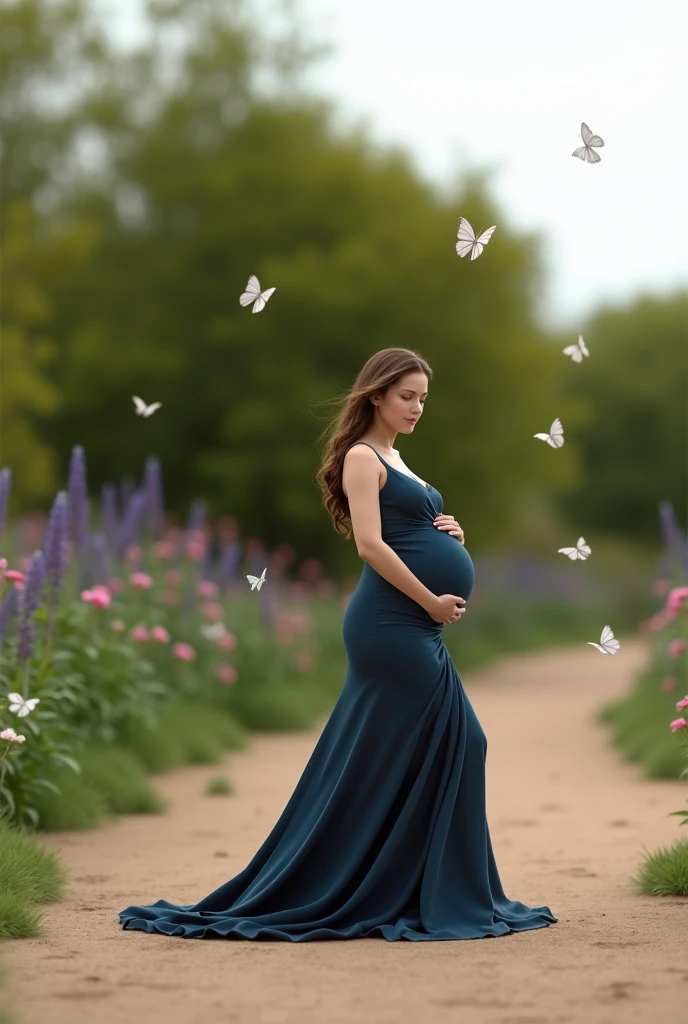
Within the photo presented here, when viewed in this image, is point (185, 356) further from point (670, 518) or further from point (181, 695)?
point (670, 518)

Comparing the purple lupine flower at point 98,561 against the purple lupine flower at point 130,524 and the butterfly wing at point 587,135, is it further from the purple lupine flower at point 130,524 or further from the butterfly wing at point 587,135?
the butterfly wing at point 587,135

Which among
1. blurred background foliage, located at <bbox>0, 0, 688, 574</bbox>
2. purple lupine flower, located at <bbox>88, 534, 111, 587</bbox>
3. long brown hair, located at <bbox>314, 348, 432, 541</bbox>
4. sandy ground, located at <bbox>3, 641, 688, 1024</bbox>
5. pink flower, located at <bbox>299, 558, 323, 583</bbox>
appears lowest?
sandy ground, located at <bbox>3, 641, 688, 1024</bbox>

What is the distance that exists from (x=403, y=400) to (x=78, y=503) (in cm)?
334

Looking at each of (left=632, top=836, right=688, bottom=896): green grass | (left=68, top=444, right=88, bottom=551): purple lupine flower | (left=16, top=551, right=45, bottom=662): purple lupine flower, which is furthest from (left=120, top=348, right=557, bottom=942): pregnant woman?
(left=68, top=444, right=88, bottom=551): purple lupine flower

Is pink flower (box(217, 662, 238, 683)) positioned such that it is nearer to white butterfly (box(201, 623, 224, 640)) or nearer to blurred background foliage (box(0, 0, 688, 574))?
white butterfly (box(201, 623, 224, 640))

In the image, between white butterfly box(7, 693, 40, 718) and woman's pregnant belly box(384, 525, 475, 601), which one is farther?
white butterfly box(7, 693, 40, 718)

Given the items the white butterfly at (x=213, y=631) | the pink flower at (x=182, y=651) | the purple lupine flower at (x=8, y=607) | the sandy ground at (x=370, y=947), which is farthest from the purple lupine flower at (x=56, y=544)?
the white butterfly at (x=213, y=631)

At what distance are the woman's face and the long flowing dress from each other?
22 centimetres

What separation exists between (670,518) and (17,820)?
207 inches

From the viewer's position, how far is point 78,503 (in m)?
8.25

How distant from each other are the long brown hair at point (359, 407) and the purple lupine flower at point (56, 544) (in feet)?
6.13

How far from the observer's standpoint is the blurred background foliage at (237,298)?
19.5 m

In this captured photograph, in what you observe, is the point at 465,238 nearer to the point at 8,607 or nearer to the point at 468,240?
the point at 468,240

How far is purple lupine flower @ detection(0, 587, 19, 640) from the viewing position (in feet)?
22.7
